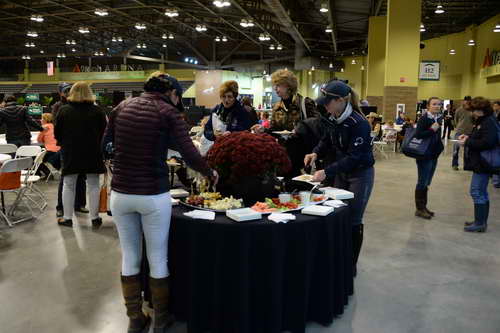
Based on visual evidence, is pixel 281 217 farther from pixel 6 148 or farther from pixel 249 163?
pixel 6 148

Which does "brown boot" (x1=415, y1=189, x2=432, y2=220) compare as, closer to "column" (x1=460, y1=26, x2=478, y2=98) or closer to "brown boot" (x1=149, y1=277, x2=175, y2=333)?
"brown boot" (x1=149, y1=277, x2=175, y2=333)

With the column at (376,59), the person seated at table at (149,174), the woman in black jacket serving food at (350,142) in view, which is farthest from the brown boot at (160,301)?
the column at (376,59)

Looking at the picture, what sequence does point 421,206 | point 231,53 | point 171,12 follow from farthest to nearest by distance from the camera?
point 231,53 → point 171,12 → point 421,206

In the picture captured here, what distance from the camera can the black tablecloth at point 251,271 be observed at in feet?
7.04

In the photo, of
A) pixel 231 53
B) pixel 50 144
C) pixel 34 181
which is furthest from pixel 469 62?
pixel 34 181

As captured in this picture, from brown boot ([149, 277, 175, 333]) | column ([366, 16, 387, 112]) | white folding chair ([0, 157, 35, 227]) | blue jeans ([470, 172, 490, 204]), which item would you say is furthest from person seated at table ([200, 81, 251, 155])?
column ([366, 16, 387, 112])

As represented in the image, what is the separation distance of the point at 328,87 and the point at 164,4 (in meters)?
14.3

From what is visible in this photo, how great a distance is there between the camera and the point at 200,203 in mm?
2502

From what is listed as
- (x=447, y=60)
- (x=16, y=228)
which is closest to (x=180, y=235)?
(x=16, y=228)

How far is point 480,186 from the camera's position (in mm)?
4262

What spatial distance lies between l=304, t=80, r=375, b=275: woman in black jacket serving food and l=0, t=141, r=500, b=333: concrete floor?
2.18 feet

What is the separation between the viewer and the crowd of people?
2.11 metres

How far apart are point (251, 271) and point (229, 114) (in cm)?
189

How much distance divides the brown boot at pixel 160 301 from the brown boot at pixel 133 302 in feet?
0.28
